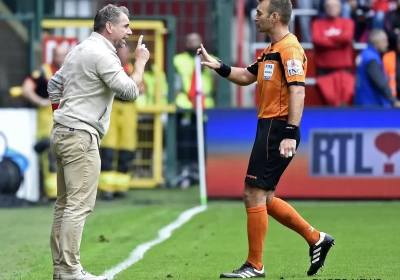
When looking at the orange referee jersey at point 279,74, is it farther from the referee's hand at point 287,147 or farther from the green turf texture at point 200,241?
the green turf texture at point 200,241

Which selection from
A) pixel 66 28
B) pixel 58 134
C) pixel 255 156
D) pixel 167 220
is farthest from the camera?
pixel 66 28

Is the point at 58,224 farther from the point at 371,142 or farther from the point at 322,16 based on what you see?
the point at 322,16

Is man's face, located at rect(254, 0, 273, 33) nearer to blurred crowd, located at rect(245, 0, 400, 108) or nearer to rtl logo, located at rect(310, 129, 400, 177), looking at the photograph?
rtl logo, located at rect(310, 129, 400, 177)

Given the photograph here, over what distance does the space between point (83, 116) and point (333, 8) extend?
28.9 ft

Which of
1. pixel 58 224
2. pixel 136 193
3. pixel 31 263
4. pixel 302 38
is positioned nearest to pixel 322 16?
pixel 302 38

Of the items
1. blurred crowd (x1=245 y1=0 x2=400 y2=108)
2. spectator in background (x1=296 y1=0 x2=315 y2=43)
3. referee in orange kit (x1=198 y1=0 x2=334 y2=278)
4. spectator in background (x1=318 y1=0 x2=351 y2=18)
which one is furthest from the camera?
spectator in background (x1=296 y1=0 x2=315 y2=43)

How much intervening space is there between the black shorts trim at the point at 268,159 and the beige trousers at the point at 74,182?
1.22 m

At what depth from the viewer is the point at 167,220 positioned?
40.3ft

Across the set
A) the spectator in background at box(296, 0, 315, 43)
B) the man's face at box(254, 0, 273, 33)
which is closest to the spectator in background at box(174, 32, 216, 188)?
the spectator in background at box(296, 0, 315, 43)

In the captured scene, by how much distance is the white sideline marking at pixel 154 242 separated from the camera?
8.16 metres

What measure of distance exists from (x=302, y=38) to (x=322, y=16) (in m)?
0.52

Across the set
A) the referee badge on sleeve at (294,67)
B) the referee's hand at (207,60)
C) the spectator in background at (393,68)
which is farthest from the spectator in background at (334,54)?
the referee badge on sleeve at (294,67)

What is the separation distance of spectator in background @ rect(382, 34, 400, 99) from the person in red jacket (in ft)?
1.86

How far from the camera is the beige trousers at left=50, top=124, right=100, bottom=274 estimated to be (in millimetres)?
7070
